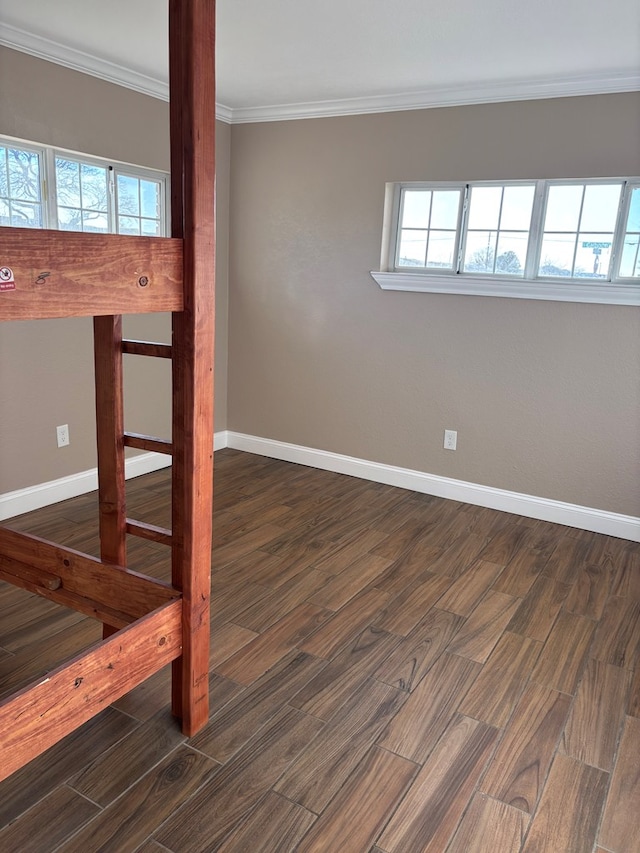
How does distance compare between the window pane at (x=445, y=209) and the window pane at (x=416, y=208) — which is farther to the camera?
the window pane at (x=416, y=208)

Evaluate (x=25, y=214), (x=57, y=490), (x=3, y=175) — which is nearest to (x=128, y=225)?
(x=25, y=214)

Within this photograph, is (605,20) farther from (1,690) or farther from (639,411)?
(1,690)

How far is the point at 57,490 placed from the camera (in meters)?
3.66

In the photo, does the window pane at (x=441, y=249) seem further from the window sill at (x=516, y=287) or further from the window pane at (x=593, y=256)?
the window pane at (x=593, y=256)

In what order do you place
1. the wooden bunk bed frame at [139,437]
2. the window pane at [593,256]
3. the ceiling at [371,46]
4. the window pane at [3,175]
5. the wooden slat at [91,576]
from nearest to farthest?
the wooden bunk bed frame at [139,437] < the wooden slat at [91,576] < the ceiling at [371,46] < the window pane at [3,175] < the window pane at [593,256]

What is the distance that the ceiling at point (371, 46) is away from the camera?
256 cm

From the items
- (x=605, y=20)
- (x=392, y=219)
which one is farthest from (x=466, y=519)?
(x=605, y=20)

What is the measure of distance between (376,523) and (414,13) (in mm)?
2456

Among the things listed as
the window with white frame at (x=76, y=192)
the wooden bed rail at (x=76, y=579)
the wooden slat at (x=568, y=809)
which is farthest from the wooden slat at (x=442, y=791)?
the window with white frame at (x=76, y=192)

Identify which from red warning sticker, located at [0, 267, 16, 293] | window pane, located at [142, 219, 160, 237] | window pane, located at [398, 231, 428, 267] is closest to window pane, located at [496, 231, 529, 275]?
window pane, located at [398, 231, 428, 267]

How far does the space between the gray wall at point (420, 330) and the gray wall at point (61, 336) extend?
84 cm

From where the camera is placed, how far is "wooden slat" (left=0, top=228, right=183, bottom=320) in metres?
1.26

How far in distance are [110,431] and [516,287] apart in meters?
2.52

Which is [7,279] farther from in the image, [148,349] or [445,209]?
[445,209]
